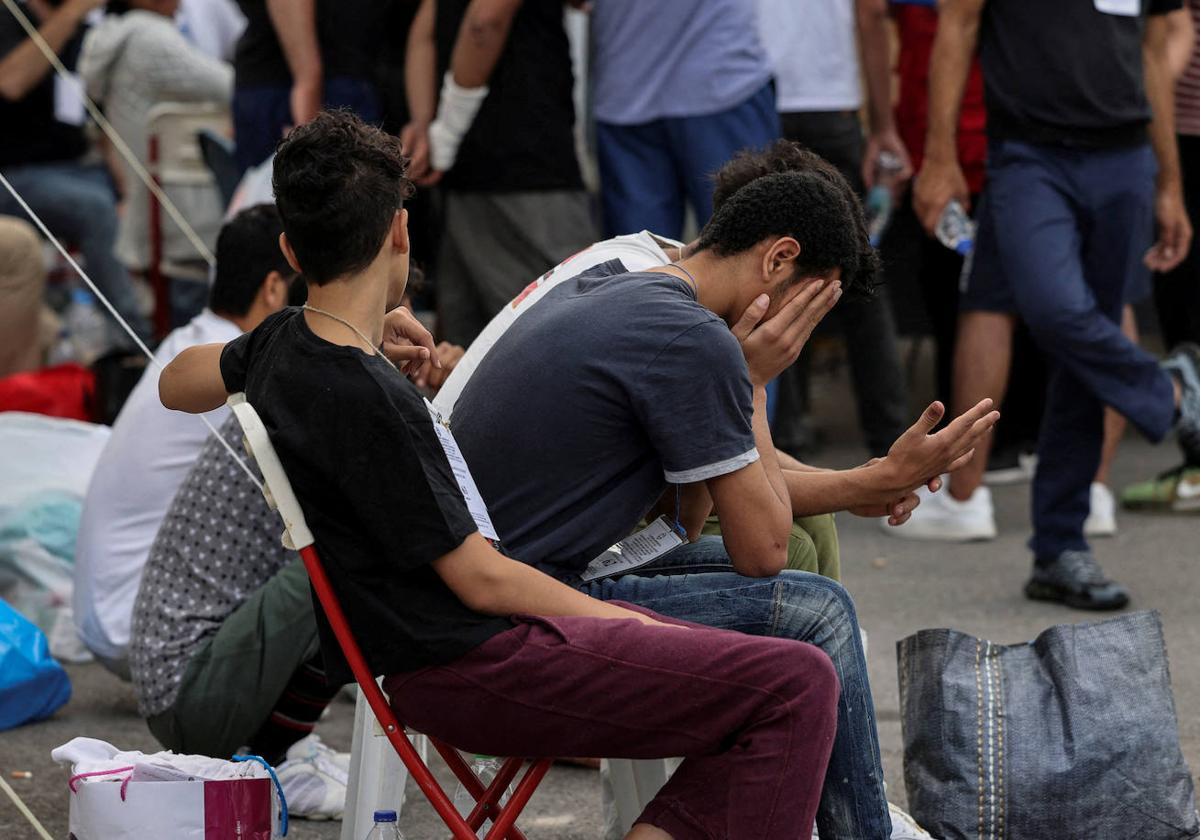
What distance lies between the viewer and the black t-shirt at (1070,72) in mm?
4426

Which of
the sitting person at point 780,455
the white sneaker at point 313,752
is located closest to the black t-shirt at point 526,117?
the sitting person at point 780,455

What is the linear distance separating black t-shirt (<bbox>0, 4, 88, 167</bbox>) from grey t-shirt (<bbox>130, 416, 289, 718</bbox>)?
132 inches

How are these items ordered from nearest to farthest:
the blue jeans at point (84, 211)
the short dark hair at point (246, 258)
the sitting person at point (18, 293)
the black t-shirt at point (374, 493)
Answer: the black t-shirt at point (374, 493), the short dark hair at point (246, 258), the sitting person at point (18, 293), the blue jeans at point (84, 211)

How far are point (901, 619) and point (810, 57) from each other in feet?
6.36

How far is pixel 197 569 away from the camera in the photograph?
319 centimetres

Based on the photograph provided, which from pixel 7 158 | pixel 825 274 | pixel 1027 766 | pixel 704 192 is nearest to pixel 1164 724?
pixel 1027 766

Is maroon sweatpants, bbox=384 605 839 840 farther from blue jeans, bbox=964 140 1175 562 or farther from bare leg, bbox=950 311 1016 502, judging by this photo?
bare leg, bbox=950 311 1016 502

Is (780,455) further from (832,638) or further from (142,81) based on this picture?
(142,81)

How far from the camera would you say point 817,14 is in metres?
5.53

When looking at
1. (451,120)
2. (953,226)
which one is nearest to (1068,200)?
(953,226)

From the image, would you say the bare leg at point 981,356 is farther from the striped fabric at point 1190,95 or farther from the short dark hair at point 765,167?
the short dark hair at point 765,167

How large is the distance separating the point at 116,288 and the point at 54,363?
39cm

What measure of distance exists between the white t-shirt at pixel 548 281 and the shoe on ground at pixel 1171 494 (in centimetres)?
320

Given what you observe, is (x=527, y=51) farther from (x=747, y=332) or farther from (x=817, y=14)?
(x=747, y=332)
